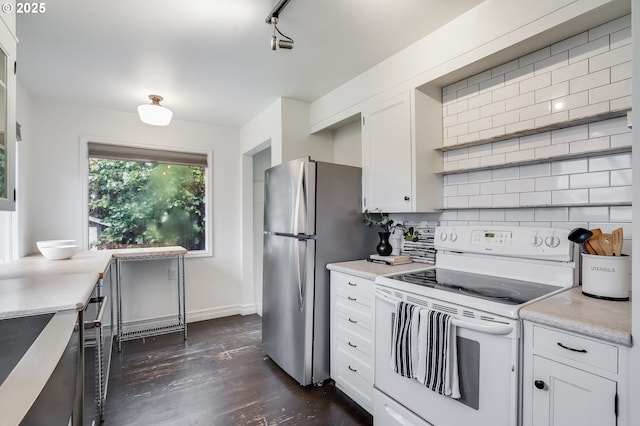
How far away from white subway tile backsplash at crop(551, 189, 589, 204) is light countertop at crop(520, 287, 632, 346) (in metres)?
0.51

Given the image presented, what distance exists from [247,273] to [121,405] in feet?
7.03

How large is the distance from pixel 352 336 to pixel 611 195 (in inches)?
63.9

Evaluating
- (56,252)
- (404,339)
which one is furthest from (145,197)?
(404,339)

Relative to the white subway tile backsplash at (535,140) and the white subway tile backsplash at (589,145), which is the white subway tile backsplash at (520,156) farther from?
the white subway tile backsplash at (589,145)

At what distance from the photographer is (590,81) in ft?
5.15

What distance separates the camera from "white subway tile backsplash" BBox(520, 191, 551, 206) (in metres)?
1.74

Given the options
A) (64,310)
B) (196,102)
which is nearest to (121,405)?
(64,310)

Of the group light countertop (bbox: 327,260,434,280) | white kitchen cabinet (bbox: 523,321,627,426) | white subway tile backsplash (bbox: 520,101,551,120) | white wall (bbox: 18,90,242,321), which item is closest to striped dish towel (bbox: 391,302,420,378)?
light countertop (bbox: 327,260,434,280)

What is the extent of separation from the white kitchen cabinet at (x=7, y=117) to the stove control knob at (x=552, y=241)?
102 inches

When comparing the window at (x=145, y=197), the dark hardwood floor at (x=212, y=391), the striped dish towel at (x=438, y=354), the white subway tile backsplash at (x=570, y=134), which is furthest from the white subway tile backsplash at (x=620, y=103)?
the window at (x=145, y=197)

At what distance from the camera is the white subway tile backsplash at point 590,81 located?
1.52 meters

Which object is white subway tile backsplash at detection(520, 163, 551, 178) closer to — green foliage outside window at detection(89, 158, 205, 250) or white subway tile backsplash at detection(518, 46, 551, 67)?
white subway tile backsplash at detection(518, 46, 551, 67)

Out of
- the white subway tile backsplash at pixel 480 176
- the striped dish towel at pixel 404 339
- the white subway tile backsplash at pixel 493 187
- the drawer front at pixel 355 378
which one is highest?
the white subway tile backsplash at pixel 480 176

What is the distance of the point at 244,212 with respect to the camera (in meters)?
4.12
